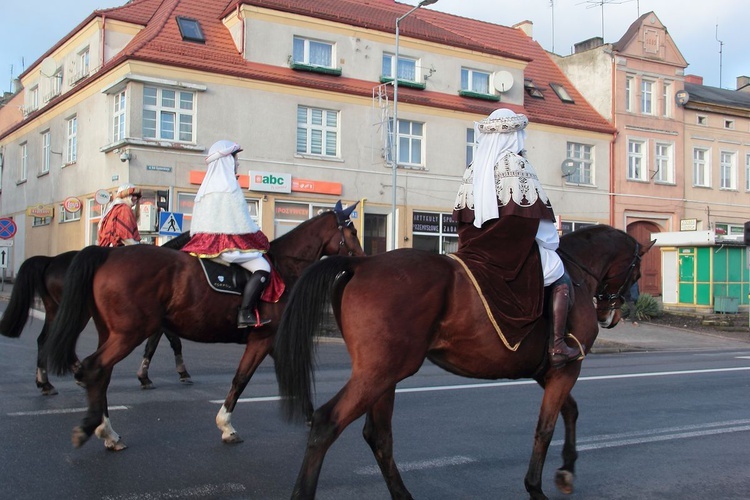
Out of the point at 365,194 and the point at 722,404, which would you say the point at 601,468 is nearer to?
the point at 722,404

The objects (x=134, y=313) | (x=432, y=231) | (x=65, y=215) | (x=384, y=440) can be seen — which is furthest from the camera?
(x=432, y=231)

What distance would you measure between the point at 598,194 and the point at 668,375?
78.3ft

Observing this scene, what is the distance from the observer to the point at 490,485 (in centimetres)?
549

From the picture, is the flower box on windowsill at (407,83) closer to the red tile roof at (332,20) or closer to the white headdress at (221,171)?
the red tile roof at (332,20)

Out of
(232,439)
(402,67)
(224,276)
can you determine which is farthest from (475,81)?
(232,439)

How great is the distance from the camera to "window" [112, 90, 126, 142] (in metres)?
25.3

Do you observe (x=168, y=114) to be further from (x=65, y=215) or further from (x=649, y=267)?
(x=649, y=267)

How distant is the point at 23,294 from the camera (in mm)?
8062

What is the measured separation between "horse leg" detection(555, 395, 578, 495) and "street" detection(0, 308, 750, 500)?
0.08m

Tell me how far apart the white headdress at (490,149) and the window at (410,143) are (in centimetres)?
2434

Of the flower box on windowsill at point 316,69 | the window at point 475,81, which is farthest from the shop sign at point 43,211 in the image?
the window at point 475,81

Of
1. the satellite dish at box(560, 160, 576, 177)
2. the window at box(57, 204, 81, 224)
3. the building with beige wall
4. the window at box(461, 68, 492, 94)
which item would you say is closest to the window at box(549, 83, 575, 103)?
the building with beige wall

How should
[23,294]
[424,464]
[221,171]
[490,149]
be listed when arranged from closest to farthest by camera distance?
1. [490,149]
2. [424,464]
3. [221,171]
4. [23,294]

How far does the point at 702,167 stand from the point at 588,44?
8.79 meters
